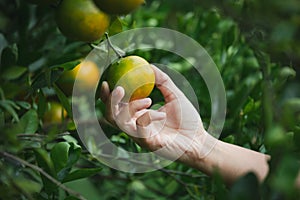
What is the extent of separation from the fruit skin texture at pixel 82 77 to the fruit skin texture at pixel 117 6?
0.21 metres

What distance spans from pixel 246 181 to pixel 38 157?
1.58 feet

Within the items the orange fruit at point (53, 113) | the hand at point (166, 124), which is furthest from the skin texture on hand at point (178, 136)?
the orange fruit at point (53, 113)

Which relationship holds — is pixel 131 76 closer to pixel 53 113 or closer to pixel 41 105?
pixel 41 105

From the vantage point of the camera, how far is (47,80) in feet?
3.70

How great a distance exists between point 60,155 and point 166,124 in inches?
13.7

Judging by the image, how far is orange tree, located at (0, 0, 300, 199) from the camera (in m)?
0.71

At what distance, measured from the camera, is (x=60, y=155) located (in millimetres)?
1148

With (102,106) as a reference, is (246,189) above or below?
above

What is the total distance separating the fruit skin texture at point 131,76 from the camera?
1.19 m

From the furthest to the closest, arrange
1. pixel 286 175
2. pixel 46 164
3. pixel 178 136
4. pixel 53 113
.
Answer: pixel 53 113 → pixel 178 136 → pixel 46 164 → pixel 286 175

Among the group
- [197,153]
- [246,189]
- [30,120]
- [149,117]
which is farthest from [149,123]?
[246,189]

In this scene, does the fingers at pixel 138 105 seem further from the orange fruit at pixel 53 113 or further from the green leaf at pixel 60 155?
the orange fruit at pixel 53 113

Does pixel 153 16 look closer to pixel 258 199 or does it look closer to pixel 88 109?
pixel 88 109

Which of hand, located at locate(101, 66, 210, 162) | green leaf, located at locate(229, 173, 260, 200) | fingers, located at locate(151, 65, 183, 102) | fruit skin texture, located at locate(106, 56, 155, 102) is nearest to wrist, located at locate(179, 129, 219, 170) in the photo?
hand, located at locate(101, 66, 210, 162)
